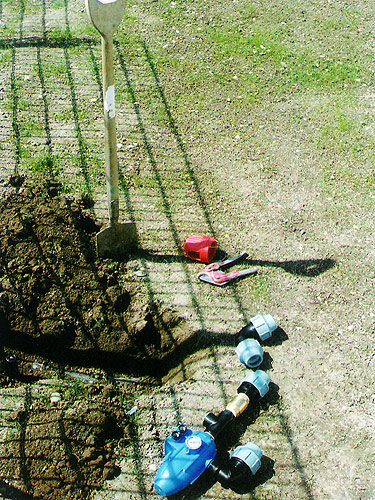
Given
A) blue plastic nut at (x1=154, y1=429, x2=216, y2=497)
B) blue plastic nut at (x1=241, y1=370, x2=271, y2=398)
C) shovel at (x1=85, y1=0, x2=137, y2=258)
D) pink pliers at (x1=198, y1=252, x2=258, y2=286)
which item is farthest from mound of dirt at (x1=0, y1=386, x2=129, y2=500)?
shovel at (x1=85, y1=0, x2=137, y2=258)

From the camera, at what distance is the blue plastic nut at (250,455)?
331 centimetres

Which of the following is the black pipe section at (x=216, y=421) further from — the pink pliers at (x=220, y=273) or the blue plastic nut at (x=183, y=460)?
the pink pliers at (x=220, y=273)

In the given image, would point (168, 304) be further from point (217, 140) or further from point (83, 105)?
point (83, 105)

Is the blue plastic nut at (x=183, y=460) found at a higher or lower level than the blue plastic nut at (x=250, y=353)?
lower

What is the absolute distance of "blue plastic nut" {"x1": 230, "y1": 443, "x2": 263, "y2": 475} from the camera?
3.31 metres

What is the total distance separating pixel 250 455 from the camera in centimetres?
335

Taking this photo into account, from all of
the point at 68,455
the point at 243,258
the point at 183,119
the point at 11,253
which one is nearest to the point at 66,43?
the point at 183,119

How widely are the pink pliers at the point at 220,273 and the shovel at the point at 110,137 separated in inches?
30.1

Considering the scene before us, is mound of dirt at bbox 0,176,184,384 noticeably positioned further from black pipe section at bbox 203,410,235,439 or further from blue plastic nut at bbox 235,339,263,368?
black pipe section at bbox 203,410,235,439

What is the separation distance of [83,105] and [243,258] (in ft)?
10.5

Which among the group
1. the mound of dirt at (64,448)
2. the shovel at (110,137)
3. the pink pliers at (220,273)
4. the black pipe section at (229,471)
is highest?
the shovel at (110,137)

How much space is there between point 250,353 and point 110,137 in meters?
2.07

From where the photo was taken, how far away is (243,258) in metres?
4.82

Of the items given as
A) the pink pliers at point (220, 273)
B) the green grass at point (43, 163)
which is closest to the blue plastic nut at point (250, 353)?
the pink pliers at point (220, 273)
